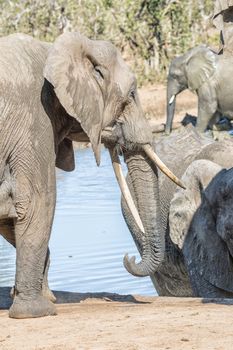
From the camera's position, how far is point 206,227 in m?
7.07

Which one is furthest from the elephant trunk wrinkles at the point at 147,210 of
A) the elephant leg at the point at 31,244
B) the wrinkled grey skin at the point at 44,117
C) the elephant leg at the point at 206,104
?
the elephant leg at the point at 206,104

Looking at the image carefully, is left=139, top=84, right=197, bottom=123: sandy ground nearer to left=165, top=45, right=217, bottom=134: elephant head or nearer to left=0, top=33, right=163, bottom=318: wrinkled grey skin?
left=165, top=45, right=217, bottom=134: elephant head

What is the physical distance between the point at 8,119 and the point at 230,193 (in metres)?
1.33

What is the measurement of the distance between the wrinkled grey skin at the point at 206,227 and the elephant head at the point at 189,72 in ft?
34.2

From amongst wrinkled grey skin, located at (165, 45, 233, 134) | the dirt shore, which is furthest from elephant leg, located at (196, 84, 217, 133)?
the dirt shore

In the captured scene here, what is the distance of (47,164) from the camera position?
609cm

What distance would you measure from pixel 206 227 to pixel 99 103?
1.18 metres

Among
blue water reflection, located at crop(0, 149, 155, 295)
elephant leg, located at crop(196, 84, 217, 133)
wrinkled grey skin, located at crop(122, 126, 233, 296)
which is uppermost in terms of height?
wrinkled grey skin, located at crop(122, 126, 233, 296)

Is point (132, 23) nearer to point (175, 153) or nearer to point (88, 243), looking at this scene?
point (88, 243)

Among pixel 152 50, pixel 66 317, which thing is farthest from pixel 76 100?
pixel 152 50

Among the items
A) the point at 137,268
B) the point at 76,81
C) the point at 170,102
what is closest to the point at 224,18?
the point at 170,102

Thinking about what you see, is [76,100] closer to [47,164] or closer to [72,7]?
[47,164]

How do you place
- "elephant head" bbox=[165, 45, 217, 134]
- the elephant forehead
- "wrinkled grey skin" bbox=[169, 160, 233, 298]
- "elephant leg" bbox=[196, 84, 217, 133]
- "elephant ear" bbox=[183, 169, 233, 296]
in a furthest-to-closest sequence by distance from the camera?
1. "elephant leg" bbox=[196, 84, 217, 133]
2. "elephant head" bbox=[165, 45, 217, 134]
3. "elephant ear" bbox=[183, 169, 233, 296]
4. "wrinkled grey skin" bbox=[169, 160, 233, 298]
5. the elephant forehead

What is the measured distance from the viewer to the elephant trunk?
17.8 m
